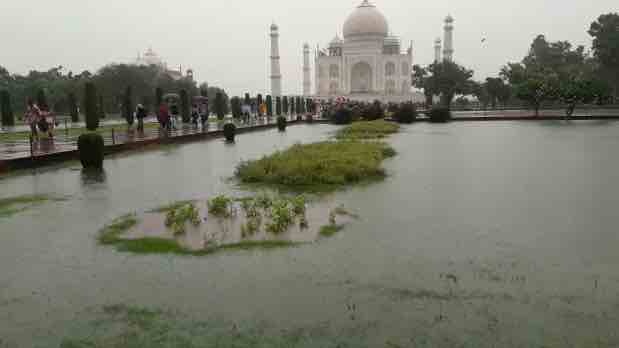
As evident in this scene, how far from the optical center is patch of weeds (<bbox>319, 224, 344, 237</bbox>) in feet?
15.7

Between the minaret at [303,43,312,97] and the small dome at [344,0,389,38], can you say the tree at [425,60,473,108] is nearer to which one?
the small dome at [344,0,389,38]

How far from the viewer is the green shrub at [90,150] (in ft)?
32.3

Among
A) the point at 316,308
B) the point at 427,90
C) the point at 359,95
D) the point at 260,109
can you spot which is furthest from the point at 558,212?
the point at 359,95

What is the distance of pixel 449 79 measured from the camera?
148 ft

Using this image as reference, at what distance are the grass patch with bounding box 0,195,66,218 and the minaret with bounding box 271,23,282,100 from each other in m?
51.1

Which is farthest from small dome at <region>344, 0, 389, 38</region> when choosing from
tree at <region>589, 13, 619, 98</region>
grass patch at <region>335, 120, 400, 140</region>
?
grass patch at <region>335, 120, 400, 140</region>

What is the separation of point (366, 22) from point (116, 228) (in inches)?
2288

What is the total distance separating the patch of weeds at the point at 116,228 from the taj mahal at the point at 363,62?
5294 cm

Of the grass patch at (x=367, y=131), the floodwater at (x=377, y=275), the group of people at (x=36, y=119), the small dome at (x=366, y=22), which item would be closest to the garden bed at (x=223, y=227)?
the floodwater at (x=377, y=275)

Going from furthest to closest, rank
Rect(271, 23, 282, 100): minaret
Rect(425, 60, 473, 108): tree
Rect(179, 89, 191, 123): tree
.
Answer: Rect(271, 23, 282, 100): minaret < Rect(425, 60, 473, 108): tree < Rect(179, 89, 191, 123): tree

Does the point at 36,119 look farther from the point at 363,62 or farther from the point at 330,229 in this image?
the point at 363,62

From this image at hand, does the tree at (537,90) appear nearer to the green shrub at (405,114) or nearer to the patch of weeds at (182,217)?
the green shrub at (405,114)

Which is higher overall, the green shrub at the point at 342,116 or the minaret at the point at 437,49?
the minaret at the point at 437,49

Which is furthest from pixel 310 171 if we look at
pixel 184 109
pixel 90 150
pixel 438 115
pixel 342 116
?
pixel 438 115
